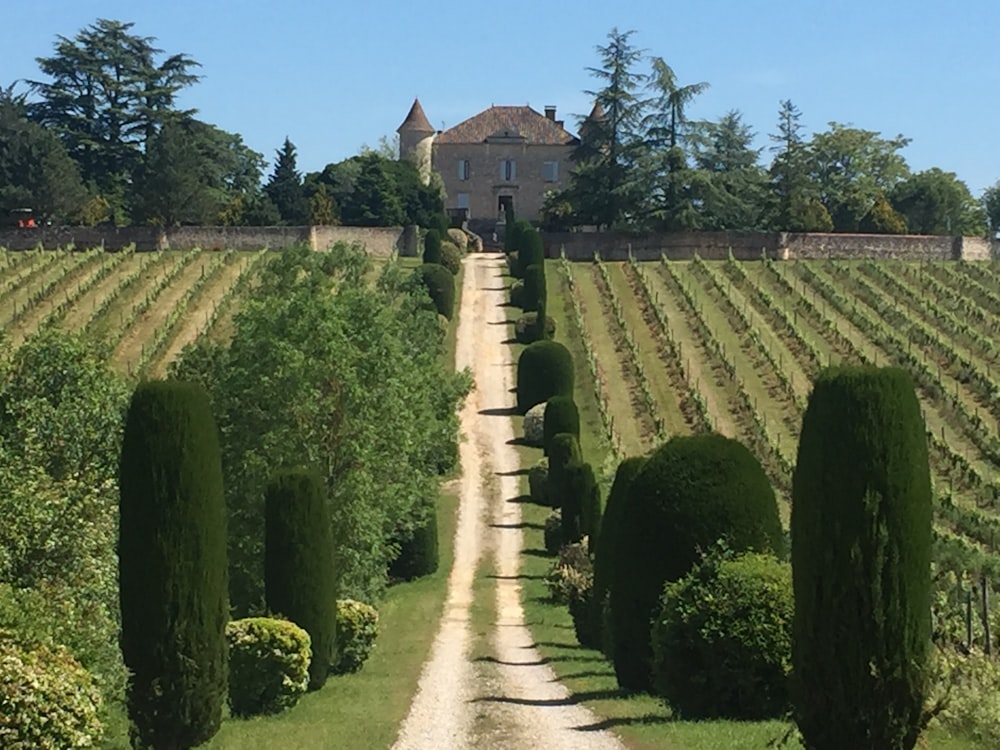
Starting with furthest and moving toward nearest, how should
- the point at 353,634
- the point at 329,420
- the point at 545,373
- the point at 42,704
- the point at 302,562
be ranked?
the point at 545,373 < the point at 329,420 < the point at 353,634 < the point at 302,562 < the point at 42,704

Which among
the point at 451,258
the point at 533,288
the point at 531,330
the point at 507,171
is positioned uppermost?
the point at 507,171

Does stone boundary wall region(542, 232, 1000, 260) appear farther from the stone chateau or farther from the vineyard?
the stone chateau

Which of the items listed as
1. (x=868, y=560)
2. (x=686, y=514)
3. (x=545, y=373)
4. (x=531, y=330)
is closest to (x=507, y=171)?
(x=531, y=330)

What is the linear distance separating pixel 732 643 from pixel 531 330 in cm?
4513

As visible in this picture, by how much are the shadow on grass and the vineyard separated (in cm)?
256

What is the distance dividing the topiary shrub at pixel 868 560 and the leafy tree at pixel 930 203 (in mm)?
81068

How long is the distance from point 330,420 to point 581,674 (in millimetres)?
11250

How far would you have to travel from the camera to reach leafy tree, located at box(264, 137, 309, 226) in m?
80.3

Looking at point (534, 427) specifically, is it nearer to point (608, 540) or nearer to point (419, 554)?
point (419, 554)

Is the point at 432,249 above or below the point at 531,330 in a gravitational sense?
above

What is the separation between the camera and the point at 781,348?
56.2 meters

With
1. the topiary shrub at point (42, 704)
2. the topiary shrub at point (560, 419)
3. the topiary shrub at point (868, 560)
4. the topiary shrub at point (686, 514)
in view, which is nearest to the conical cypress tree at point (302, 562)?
the topiary shrub at point (686, 514)

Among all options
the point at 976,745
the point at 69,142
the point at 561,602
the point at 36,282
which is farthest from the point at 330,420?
the point at 69,142

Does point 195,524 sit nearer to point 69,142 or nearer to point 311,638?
point 311,638
